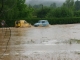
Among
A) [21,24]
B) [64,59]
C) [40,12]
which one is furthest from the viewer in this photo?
[40,12]

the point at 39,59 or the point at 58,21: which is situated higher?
the point at 39,59

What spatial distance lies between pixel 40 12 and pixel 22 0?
27735mm

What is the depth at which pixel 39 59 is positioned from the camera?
10695 millimetres

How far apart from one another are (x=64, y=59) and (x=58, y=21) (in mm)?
48939

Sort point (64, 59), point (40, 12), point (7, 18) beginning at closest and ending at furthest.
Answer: point (64, 59)
point (7, 18)
point (40, 12)

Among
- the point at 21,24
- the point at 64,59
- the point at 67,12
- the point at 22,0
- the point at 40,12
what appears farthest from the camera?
the point at 40,12

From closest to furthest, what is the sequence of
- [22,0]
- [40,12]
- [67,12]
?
[22,0] → [67,12] → [40,12]

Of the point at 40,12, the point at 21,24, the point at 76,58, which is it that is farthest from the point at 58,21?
the point at 76,58

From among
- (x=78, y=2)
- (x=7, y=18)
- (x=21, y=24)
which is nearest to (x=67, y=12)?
(x=7, y=18)

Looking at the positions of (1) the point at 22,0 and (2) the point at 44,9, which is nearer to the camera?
(1) the point at 22,0

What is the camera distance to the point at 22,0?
5741 centimetres

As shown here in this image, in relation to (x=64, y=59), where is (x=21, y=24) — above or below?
below

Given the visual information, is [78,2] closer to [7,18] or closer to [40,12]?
[40,12]

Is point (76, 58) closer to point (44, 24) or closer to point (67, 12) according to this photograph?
point (44, 24)
